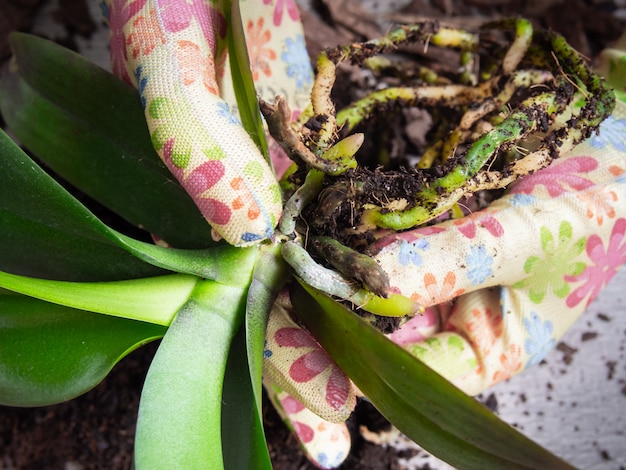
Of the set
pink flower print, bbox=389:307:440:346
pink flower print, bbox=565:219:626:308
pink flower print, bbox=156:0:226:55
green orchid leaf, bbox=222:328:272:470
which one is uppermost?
pink flower print, bbox=156:0:226:55

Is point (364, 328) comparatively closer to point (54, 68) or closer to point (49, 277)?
point (49, 277)

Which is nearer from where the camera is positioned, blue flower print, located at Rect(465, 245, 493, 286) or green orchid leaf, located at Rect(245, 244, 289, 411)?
green orchid leaf, located at Rect(245, 244, 289, 411)

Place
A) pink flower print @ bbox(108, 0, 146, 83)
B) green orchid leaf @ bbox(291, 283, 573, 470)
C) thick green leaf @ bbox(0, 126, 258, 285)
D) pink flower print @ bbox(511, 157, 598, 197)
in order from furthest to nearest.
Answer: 1. pink flower print @ bbox(511, 157, 598, 197)
2. pink flower print @ bbox(108, 0, 146, 83)
3. thick green leaf @ bbox(0, 126, 258, 285)
4. green orchid leaf @ bbox(291, 283, 573, 470)

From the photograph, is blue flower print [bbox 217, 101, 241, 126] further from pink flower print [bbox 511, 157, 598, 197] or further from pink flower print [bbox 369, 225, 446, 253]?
pink flower print [bbox 511, 157, 598, 197]

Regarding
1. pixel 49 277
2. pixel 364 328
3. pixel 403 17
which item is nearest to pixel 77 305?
pixel 49 277

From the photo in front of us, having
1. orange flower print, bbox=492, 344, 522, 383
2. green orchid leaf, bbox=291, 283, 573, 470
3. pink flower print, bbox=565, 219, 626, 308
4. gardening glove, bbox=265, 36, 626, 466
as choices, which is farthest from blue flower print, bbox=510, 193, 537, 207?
green orchid leaf, bbox=291, 283, 573, 470

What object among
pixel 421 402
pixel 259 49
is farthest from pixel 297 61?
pixel 421 402

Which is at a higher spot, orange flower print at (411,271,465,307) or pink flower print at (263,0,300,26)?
pink flower print at (263,0,300,26)
